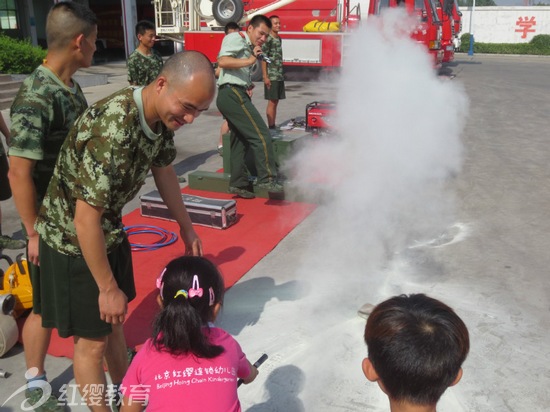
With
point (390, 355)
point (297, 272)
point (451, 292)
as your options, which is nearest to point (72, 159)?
point (390, 355)

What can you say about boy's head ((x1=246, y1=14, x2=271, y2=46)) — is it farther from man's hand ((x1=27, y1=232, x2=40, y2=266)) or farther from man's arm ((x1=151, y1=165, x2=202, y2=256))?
man's hand ((x1=27, y1=232, x2=40, y2=266))

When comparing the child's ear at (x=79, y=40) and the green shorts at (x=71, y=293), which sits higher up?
the child's ear at (x=79, y=40)

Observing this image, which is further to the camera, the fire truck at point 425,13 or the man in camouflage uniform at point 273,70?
the fire truck at point 425,13

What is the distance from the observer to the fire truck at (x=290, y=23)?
558 inches

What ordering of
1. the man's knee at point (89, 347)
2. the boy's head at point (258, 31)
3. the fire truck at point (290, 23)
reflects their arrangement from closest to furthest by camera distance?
the man's knee at point (89, 347), the boy's head at point (258, 31), the fire truck at point (290, 23)

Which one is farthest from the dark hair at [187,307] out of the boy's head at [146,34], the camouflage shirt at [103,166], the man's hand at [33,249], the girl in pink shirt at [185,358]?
the boy's head at [146,34]

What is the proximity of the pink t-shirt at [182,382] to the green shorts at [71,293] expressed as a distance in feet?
1.46

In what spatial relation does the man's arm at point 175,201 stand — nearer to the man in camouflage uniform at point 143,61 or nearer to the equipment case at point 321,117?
the man in camouflage uniform at point 143,61

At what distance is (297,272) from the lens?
4055 mm

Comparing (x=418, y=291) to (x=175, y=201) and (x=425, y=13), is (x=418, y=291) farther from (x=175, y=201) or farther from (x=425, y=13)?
(x=425, y=13)

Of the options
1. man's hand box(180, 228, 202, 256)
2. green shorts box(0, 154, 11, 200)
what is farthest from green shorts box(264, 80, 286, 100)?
man's hand box(180, 228, 202, 256)

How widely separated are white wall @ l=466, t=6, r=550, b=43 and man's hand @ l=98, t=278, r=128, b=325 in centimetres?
3464

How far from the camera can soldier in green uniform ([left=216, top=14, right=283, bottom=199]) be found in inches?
200

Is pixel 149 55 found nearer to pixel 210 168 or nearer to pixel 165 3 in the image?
pixel 210 168
